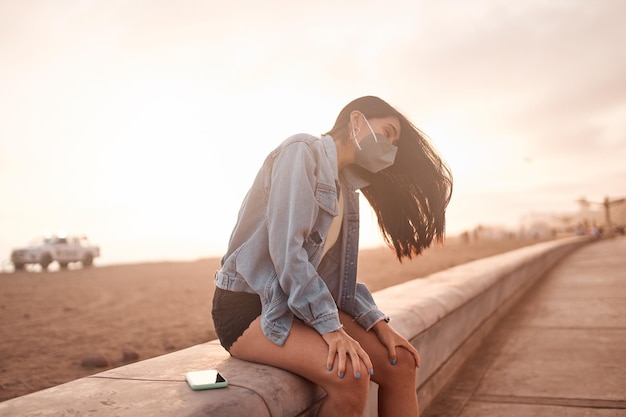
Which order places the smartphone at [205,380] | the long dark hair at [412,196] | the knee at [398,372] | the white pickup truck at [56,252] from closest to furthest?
the smartphone at [205,380] → the knee at [398,372] → the long dark hair at [412,196] → the white pickup truck at [56,252]

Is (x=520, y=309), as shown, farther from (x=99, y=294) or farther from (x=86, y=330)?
(x=99, y=294)

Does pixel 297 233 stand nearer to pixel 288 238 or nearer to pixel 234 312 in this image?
pixel 288 238

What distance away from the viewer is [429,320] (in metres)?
3.34

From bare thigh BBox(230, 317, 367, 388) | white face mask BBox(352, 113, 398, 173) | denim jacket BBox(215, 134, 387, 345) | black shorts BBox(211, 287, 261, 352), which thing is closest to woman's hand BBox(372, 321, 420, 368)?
denim jacket BBox(215, 134, 387, 345)

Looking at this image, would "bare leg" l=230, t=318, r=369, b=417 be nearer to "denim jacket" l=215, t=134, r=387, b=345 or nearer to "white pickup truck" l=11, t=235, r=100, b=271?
"denim jacket" l=215, t=134, r=387, b=345

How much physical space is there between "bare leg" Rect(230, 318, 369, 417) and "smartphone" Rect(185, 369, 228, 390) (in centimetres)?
28

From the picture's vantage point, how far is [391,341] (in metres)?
2.37

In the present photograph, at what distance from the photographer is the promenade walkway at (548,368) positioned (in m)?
3.22

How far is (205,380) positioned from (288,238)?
55 cm

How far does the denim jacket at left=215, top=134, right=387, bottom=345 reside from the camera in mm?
1928

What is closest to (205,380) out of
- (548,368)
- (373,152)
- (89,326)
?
(373,152)

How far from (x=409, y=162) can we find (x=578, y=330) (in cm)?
351

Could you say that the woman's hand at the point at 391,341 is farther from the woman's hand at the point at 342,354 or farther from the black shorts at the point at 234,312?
the black shorts at the point at 234,312

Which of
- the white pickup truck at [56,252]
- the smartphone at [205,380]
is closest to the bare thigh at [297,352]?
the smartphone at [205,380]
